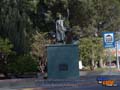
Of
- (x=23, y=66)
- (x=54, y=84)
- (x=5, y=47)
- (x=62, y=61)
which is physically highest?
(x=5, y=47)

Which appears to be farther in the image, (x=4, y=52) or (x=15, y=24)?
(x=15, y=24)

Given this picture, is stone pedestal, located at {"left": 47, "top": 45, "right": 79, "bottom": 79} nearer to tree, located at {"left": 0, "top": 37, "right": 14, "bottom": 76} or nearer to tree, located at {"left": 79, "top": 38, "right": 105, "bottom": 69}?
tree, located at {"left": 0, "top": 37, "right": 14, "bottom": 76}

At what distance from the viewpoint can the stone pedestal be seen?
23.5 m

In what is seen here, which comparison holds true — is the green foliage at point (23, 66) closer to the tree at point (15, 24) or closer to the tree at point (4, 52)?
the tree at point (4, 52)

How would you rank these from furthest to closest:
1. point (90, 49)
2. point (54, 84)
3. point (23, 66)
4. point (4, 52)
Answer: point (90, 49) < point (4, 52) < point (23, 66) < point (54, 84)

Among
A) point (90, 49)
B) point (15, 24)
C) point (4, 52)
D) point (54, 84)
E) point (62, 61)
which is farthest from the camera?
point (90, 49)

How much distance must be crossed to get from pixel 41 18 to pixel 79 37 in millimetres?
5281

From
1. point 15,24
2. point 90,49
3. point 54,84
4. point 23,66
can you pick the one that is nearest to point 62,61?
point 54,84

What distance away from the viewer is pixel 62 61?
2375cm

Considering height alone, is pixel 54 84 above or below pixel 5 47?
below

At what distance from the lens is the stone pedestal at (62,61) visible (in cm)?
2352

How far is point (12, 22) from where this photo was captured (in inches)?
1487

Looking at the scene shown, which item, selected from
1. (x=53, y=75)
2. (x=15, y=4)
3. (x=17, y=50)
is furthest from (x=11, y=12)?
(x=53, y=75)

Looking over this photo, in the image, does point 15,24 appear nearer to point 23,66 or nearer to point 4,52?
point 4,52
